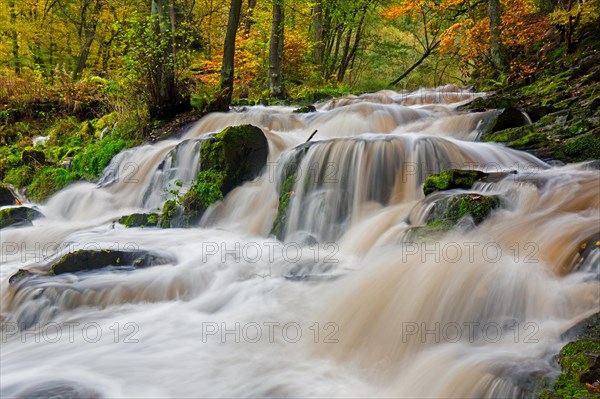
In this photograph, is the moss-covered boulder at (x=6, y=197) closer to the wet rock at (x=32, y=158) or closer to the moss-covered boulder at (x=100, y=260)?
the wet rock at (x=32, y=158)

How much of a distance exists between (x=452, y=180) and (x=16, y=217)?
6266mm

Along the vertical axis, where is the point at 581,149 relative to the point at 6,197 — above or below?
above

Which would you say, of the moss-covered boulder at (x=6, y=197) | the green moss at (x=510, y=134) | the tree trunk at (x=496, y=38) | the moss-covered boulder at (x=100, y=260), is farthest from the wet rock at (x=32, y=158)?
the tree trunk at (x=496, y=38)

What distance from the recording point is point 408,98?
38.9ft

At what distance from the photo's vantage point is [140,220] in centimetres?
687

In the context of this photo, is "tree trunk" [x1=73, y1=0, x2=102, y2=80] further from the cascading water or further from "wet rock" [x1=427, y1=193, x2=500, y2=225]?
"wet rock" [x1=427, y1=193, x2=500, y2=225]

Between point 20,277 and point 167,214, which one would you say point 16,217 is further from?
point 20,277

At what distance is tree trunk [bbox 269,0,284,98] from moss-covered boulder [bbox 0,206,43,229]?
709cm

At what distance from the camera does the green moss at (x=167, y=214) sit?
22.4 ft

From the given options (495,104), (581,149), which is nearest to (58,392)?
(581,149)

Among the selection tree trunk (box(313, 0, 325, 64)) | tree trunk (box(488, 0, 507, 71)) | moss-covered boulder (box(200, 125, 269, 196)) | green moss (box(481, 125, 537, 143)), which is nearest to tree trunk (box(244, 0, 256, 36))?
tree trunk (box(313, 0, 325, 64))

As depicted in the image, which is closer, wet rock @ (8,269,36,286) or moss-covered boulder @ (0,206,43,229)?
wet rock @ (8,269,36,286)

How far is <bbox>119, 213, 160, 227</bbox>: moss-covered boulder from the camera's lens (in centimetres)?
681

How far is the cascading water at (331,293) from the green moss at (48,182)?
1925mm
